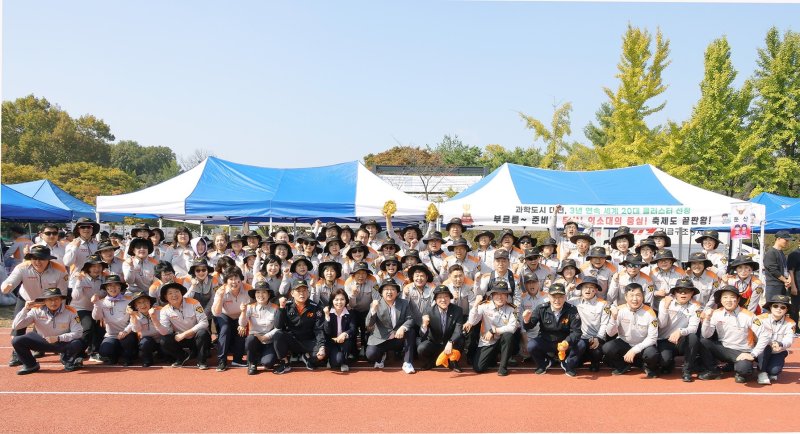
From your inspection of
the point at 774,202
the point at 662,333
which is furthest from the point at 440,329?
the point at 774,202

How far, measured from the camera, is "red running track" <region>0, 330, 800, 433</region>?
470 cm

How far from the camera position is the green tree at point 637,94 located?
1994 cm

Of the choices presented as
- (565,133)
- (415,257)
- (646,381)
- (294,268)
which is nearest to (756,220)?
(646,381)

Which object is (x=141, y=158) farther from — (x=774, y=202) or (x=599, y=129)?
(x=774, y=202)

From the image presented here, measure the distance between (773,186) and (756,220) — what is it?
13.4m

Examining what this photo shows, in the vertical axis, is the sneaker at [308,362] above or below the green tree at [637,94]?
below

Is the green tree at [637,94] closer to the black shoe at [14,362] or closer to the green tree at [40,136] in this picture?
the black shoe at [14,362]

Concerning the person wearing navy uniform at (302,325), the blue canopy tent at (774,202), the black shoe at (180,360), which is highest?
the blue canopy tent at (774,202)

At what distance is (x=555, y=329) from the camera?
6.50m

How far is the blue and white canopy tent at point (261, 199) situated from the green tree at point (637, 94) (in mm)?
12651

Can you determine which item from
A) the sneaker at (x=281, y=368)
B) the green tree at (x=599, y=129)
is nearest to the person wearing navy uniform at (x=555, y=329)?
the sneaker at (x=281, y=368)

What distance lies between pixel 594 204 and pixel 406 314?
507cm

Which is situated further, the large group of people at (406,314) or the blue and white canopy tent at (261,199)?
the blue and white canopy tent at (261,199)

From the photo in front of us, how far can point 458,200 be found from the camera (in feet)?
35.4
